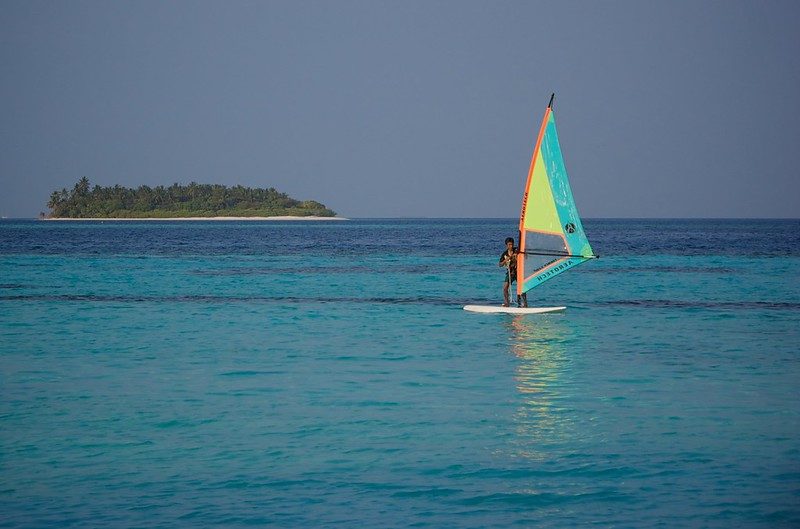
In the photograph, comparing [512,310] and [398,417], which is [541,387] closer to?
[398,417]

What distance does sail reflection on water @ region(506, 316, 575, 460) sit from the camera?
49.1ft

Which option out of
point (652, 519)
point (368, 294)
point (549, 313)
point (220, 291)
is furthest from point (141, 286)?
point (652, 519)

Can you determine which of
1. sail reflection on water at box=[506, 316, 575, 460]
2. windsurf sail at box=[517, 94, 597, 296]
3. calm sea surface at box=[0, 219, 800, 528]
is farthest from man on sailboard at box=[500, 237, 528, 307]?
sail reflection on water at box=[506, 316, 575, 460]

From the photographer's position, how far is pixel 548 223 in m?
33.8

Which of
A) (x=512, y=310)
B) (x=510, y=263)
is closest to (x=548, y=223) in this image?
(x=510, y=263)

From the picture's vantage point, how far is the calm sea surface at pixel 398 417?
12.0m

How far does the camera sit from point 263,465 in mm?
13680

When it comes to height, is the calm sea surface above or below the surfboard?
below

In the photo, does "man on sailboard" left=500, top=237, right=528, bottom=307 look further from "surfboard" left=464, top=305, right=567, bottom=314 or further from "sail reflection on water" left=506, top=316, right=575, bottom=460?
"sail reflection on water" left=506, top=316, right=575, bottom=460

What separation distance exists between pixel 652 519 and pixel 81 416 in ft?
32.3

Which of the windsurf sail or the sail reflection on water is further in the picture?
the windsurf sail

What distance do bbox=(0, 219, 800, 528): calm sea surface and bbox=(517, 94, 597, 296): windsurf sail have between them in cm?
→ 182

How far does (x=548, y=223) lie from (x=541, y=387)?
48.3 feet

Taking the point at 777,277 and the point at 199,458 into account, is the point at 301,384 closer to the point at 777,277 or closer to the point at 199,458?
the point at 199,458
